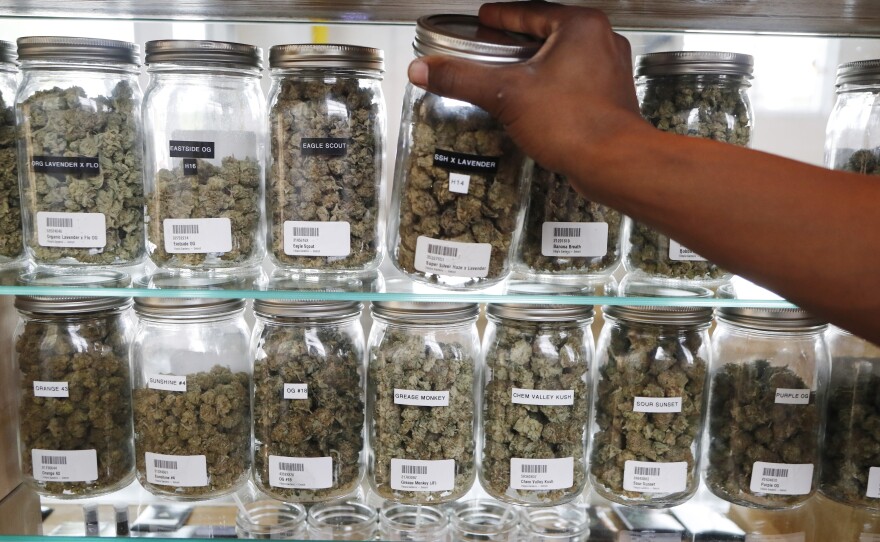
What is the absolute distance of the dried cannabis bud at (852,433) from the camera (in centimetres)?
99

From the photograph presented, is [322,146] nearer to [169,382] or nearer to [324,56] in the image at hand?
[324,56]

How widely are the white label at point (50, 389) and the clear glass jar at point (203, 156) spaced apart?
0.21 meters

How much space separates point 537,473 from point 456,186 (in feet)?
1.27

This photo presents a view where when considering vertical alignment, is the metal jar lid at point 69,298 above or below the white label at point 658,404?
above

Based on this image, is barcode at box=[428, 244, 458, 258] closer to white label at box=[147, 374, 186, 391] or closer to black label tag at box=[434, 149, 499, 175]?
black label tag at box=[434, 149, 499, 175]

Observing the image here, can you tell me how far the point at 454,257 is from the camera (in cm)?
86

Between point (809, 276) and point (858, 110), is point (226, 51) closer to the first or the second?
point (809, 276)

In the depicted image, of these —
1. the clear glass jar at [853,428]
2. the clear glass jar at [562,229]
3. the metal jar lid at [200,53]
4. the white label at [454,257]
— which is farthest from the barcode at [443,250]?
the clear glass jar at [853,428]

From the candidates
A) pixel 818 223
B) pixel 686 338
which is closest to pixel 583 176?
pixel 818 223

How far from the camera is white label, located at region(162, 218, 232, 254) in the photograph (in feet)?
2.93

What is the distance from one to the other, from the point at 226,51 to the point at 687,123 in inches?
22.4

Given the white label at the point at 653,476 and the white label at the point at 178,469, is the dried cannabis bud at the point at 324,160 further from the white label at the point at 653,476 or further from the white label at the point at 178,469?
the white label at the point at 653,476

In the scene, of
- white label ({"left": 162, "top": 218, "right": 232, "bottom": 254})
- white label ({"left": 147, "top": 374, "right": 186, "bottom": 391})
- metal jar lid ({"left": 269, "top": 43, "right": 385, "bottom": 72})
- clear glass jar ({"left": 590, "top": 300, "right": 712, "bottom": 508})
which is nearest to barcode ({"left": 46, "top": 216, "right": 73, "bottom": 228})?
white label ({"left": 162, "top": 218, "right": 232, "bottom": 254})

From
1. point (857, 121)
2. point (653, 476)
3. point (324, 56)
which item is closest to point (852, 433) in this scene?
point (653, 476)
